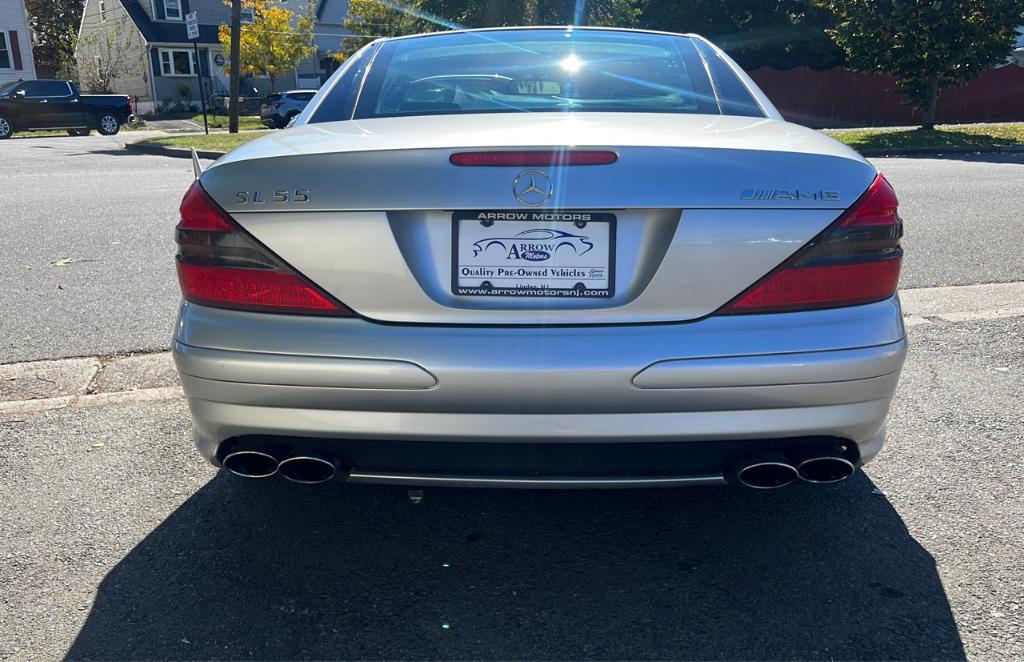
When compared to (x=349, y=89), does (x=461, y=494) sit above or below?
below

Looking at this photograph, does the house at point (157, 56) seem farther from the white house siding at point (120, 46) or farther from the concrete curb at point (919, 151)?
the concrete curb at point (919, 151)

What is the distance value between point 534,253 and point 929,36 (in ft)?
69.0

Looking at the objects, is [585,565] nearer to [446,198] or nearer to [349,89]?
[446,198]

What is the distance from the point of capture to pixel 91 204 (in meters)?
9.71

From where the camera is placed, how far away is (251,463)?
248 cm

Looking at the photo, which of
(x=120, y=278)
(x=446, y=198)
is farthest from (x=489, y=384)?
(x=120, y=278)

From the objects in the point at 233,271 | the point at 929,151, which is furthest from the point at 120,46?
the point at 233,271

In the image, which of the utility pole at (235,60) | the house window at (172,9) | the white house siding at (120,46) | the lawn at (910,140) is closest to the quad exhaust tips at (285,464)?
the lawn at (910,140)

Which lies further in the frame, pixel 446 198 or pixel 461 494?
pixel 461 494

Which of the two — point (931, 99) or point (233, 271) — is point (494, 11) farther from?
point (233, 271)

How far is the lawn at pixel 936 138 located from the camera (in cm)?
1834

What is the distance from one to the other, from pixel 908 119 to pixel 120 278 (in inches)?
1206

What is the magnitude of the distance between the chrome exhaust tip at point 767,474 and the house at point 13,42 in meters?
40.9

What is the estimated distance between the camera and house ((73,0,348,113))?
134 feet
